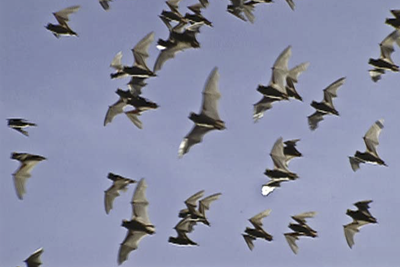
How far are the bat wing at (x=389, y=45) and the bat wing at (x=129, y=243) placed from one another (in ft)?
37.7

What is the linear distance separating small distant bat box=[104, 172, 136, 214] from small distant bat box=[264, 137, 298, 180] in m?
5.54

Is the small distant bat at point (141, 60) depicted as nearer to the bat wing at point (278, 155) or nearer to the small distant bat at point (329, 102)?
the bat wing at point (278, 155)

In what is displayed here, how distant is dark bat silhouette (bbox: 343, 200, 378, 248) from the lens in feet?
104

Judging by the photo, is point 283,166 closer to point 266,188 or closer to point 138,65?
point 266,188

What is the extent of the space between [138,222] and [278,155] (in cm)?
592

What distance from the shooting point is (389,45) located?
33.2 metres

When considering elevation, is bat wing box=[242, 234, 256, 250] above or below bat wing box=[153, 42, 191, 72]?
below

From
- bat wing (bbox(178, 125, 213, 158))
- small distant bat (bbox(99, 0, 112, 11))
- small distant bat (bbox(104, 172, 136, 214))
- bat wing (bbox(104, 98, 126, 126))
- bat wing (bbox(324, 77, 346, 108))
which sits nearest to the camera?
bat wing (bbox(178, 125, 213, 158))

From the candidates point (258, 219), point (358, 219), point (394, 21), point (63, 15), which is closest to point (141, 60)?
point (63, 15)

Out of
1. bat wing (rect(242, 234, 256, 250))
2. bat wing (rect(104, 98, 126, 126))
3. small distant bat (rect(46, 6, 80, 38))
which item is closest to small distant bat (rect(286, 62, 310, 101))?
bat wing (rect(242, 234, 256, 250))

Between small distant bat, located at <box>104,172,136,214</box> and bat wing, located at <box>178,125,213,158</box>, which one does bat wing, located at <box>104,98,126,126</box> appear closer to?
small distant bat, located at <box>104,172,136,214</box>

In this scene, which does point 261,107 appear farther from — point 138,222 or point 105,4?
point 105,4

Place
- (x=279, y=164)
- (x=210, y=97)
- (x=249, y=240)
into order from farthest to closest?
(x=249, y=240)
(x=279, y=164)
(x=210, y=97)

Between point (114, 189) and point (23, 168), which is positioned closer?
point (23, 168)
